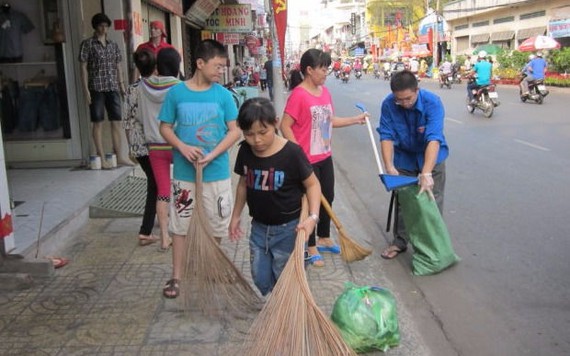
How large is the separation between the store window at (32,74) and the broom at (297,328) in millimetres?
5855

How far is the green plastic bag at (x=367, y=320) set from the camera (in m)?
3.19

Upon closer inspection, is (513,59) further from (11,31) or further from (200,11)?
(11,31)

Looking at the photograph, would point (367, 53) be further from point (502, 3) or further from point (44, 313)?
point (44, 313)

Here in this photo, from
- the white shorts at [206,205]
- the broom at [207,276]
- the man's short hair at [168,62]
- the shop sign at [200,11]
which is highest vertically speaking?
the shop sign at [200,11]

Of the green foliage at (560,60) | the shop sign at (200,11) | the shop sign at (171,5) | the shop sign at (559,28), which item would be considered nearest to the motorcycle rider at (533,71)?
the green foliage at (560,60)

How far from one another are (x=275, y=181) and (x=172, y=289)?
52.4 inches

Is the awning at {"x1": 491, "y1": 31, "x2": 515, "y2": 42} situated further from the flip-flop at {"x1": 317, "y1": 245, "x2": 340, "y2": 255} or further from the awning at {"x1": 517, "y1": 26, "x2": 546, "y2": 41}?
the flip-flop at {"x1": 317, "y1": 245, "x2": 340, "y2": 255}

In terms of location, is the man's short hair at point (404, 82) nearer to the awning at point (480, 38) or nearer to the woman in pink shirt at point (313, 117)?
the woman in pink shirt at point (313, 117)

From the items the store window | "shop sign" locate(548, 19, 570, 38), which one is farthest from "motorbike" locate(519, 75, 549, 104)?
the store window

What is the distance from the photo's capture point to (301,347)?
252 centimetres

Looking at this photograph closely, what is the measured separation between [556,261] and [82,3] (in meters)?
6.29

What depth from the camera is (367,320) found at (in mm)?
3207

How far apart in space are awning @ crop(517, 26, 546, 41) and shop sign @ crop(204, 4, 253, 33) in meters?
22.6

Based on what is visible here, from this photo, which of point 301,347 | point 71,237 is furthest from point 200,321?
point 71,237
